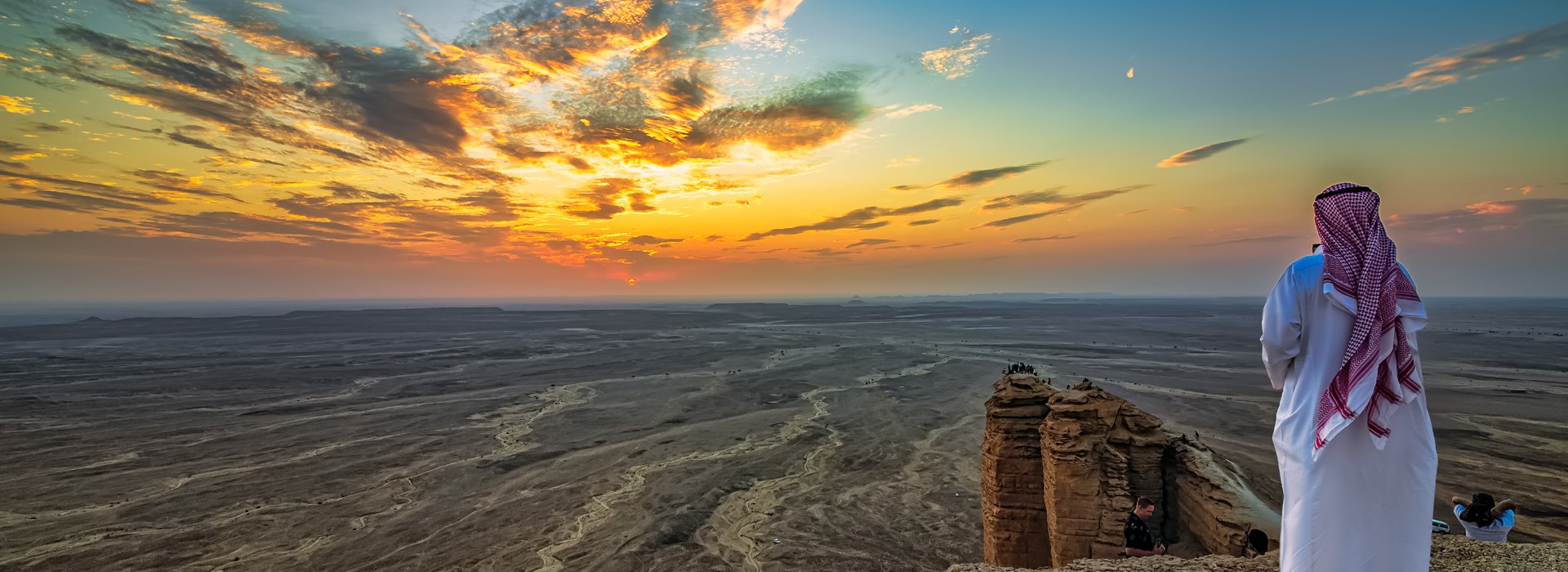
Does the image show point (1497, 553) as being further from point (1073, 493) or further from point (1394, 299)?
point (1073, 493)

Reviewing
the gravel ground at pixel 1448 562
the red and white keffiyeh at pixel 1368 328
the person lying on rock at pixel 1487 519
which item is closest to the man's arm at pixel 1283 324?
the red and white keffiyeh at pixel 1368 328

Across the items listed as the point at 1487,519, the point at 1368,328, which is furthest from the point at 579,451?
the point at 1368,328

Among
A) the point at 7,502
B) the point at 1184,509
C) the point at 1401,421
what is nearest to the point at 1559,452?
the point at 1184,509

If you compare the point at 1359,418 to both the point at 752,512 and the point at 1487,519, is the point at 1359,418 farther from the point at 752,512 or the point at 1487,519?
the point at 752,512

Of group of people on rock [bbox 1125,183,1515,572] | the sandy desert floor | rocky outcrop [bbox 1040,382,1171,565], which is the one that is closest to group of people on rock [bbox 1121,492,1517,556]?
rocky outcrop [bbox 1040,382,1171,565]

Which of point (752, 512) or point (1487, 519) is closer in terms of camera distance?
point (1487, 519)

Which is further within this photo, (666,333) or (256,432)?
(666,333)
